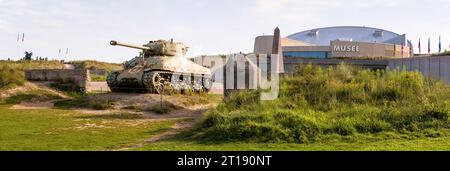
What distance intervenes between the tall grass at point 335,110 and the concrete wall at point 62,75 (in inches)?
622

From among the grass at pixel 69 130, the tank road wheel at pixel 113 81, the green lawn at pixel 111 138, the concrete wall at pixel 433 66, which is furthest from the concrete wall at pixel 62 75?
the concrete wall at pixel 433 66

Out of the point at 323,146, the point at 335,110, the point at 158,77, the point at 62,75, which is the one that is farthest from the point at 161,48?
the point at 323,146

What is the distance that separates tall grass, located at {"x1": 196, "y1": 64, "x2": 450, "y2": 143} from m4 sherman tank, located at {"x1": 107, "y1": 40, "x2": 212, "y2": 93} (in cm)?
982

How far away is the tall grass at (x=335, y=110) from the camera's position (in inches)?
450

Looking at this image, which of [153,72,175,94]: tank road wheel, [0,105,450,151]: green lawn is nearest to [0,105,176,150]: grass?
[0,105,450,151]: green lawn


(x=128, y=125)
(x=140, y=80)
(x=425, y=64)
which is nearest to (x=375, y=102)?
(x=128, y=125)

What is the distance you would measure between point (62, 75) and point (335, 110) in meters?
20.5

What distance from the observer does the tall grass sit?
450 inches

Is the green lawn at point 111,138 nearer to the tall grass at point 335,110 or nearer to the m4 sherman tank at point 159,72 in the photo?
the tall grass at point 335,110

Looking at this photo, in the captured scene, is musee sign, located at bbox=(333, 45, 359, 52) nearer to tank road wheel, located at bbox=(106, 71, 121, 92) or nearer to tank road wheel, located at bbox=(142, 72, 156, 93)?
tank road wheel, located at bbox=(106, 71, 121, 92)

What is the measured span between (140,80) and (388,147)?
17.0 meters

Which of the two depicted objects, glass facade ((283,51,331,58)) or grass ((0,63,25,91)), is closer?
grass ((0,63,25,91))

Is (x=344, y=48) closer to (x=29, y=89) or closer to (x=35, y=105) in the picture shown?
(x=29, y=89)

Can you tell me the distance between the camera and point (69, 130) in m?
13.6
